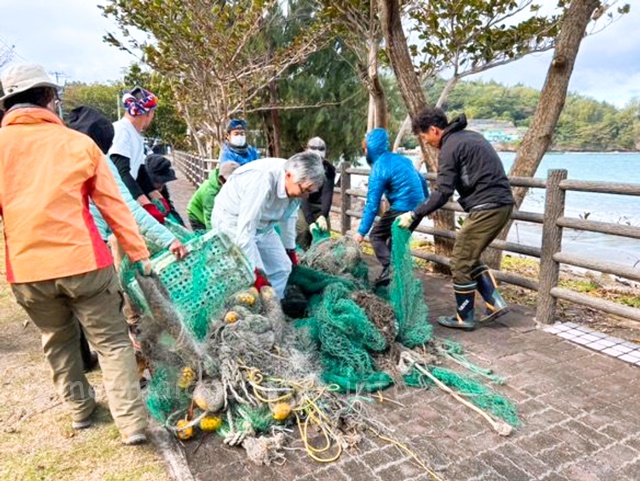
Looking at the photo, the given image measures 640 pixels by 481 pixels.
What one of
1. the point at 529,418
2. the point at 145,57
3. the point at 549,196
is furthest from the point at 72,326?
the point at 145,57

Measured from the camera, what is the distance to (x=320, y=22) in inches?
428

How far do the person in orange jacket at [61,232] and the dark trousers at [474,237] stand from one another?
8.18 ft

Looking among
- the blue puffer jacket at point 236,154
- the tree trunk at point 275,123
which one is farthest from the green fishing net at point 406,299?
the tree trunk at point 275,123

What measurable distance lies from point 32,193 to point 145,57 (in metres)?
9.44

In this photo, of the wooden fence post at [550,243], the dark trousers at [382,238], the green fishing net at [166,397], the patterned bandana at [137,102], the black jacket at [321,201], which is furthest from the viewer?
the black jacket at [321,201]

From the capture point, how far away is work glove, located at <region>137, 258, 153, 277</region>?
2641 millimetres

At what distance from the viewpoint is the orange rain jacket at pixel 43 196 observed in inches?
90.2

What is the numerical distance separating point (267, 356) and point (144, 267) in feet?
2.73

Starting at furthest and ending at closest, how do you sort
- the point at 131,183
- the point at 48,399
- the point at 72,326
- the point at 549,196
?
the point at 549,196 → the point at 131,183 → the point at 48,399 → the point at 72,326

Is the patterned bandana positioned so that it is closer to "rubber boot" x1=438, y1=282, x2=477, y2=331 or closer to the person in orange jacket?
the person in orange jacket

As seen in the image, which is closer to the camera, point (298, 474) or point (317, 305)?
point (298, 474)

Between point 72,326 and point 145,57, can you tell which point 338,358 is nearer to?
point 72,326

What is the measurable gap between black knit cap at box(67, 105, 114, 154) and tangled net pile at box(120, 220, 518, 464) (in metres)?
0.82

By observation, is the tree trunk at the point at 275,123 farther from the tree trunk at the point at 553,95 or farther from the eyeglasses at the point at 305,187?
the eyeglasses at the point at 305,187
